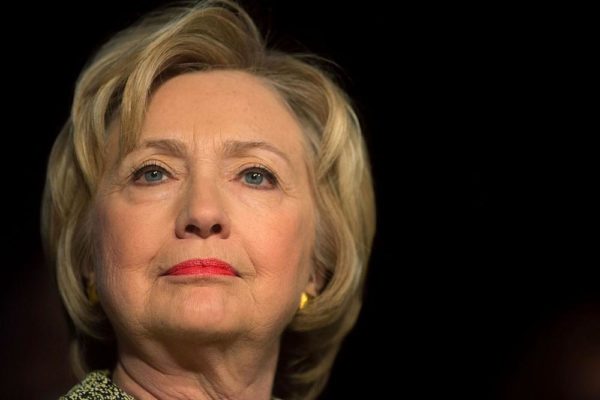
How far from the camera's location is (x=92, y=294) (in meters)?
2.41

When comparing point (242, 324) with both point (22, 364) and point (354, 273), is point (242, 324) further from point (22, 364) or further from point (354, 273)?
point (22, 364)

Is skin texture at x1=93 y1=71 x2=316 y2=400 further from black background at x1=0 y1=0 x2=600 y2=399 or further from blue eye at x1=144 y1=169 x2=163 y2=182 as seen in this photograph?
black background at x1=0 y1=0 x2=600 y2=399

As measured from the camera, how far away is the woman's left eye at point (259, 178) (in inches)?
89.5

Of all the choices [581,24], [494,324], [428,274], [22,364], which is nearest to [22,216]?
[22,364]

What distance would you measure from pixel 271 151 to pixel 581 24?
3.14 feet

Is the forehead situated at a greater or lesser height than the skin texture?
greater

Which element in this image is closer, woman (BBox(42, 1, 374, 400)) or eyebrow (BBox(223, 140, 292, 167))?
woman (BBox(42, 1, 374, 400))

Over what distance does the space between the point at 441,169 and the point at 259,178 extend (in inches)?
29.6

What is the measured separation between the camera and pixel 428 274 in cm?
291

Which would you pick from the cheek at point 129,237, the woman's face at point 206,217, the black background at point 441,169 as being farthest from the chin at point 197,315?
the black background at point 441,169

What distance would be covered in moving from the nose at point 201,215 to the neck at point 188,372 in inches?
9.3

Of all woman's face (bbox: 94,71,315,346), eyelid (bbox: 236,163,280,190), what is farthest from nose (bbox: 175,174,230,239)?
eyelid (bbox: 236,163,280,190)

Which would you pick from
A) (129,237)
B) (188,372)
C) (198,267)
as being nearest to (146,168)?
(129,237)

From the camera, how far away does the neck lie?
2188 millimetres
